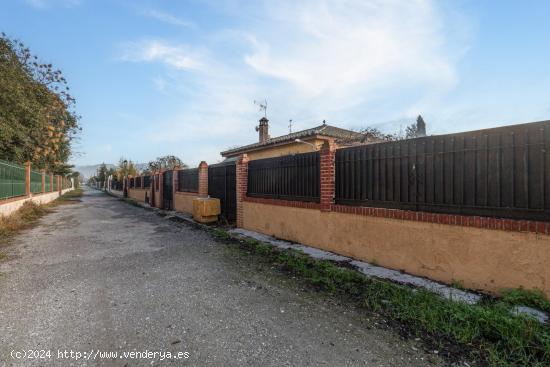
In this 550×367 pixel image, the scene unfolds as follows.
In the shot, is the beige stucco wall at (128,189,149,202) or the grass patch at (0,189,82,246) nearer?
the grass patch at (0,189,82,246)

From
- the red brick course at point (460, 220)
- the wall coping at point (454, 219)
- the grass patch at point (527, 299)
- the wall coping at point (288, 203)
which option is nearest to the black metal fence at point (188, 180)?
the wall coping at point (288, 203)

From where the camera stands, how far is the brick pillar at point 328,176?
620 centimetres

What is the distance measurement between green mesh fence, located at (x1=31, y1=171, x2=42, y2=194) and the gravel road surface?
15.4 meters

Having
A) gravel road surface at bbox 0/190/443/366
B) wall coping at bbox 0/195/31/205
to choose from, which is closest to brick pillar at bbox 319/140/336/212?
gravel road surface at bbox 0/190/443/366

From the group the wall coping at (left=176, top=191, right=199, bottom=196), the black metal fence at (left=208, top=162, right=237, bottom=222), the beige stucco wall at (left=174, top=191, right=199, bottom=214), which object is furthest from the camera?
the beige stucco wall at (left=174, top=191, right=199, bottom=214)

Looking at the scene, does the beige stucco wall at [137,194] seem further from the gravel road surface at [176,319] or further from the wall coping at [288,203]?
the gravel road surface at [176,319]

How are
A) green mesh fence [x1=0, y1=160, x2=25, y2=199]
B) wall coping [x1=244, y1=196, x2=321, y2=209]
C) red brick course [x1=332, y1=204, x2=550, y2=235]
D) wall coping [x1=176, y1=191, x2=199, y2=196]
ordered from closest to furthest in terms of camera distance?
red brick course [x1=332, y1=204, x2=550, y2=235] < wall coping [x1=244, y1=196, x2=321, y2=209] < green mesh fence [x1=0, y1=160, x2=25, y2=199] < wall coping [x1=176, y1=191, x2=199, y2=196]

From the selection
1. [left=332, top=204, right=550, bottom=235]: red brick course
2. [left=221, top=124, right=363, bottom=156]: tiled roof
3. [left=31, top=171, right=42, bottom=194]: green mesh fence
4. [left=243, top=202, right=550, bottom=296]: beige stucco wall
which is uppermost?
[left=221, top=124, right=363, bottom=156]: tiled roof

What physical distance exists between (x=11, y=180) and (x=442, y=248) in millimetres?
16697

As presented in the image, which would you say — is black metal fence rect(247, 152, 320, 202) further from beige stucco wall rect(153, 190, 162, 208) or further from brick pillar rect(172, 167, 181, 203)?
beige stucco wall rect(153, 190, 162, 208)

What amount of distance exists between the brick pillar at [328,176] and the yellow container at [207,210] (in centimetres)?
550

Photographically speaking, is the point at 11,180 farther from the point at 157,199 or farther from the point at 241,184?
the point at 241,184

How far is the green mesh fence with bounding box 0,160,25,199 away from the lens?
11227 mm

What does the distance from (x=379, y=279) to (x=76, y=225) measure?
11289 millimetres
